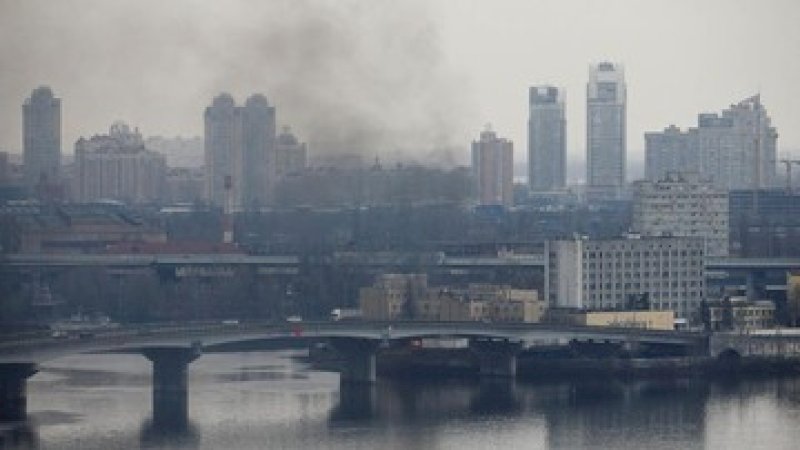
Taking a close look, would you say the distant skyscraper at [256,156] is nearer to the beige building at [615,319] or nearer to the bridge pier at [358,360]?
the beige building at [615,319]

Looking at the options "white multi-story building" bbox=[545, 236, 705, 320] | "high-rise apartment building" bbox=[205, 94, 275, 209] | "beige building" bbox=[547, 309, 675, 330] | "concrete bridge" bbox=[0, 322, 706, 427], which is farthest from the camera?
"high-rise apartment building" bbox=[205, 94, 275, 209]

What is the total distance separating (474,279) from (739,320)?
5376 mm

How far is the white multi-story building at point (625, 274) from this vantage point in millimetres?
29266

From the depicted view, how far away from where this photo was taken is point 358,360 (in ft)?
85.0

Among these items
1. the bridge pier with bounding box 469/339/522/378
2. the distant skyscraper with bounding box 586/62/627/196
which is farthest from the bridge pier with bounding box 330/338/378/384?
the distant skyscraper with bounding box 586/62/627/196

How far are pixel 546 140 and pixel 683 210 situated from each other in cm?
2342

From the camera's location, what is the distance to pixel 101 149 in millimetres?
47344

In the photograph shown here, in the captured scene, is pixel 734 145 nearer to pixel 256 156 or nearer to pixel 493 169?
pixel 493 169

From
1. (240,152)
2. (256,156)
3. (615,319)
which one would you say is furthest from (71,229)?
(615,319)

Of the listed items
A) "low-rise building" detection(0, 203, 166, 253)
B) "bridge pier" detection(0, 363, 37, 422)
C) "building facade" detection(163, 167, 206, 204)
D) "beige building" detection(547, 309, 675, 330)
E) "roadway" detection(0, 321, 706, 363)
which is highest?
"building facade" detection(163, 167, 206, 204)

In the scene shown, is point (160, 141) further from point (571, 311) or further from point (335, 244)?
point (571, 311)

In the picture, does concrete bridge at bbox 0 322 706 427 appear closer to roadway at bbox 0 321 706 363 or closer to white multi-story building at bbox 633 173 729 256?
roadway at bbox 0 321 706 363

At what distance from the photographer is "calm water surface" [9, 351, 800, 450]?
21.7 m

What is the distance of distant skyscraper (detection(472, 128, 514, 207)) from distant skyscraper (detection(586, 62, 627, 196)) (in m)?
4.17
